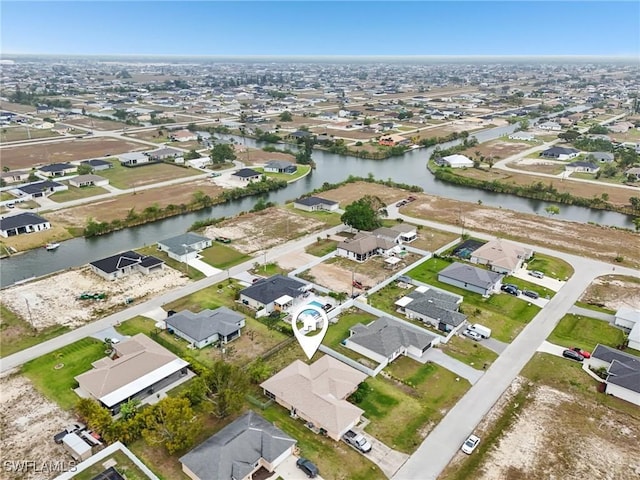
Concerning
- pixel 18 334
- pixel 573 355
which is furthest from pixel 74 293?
pixel 573 355

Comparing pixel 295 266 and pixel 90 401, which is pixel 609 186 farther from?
pixel 90 401

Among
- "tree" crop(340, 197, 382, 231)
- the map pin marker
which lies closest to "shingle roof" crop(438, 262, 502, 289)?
"tree" crop(340, 197, 382, 231)

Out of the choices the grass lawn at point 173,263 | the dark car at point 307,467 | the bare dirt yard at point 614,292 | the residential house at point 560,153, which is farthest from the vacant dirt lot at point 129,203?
the residential house at point 560,153

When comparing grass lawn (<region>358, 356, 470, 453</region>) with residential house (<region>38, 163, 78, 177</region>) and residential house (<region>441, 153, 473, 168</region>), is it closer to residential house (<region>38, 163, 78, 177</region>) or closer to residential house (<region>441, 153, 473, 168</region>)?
residential house (<region>441, 153, 473, 168</region>)

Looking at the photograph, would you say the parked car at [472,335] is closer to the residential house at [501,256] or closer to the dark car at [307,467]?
the residential house at [501,256]

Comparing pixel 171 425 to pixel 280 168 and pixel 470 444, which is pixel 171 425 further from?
pixel 280 168

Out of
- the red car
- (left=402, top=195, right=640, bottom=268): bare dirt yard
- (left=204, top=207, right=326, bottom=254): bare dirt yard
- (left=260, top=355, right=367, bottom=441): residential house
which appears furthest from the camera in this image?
(left=204, top=207, right=326, bottom=254): bare dirt yard
